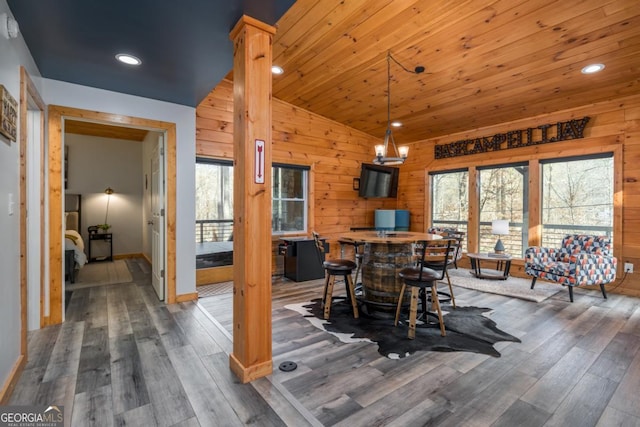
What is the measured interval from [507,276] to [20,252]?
5.79m

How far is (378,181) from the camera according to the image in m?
6.12

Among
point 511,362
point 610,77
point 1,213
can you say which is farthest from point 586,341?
point 1,213

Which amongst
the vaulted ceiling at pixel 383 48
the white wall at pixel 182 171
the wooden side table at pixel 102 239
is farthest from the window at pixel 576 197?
the wooden side table at pixel 102 239

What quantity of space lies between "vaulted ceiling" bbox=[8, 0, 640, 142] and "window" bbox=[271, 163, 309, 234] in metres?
1.36

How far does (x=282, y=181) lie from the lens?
5359mm

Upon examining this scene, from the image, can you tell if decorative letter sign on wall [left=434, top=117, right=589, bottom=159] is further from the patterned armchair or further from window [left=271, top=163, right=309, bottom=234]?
window [left=271, top=163, right=309, bottom=234]

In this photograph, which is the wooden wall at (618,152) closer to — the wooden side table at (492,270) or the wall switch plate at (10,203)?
the wooden side table at (492,270)

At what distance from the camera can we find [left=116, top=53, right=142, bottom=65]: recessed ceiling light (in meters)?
2.51

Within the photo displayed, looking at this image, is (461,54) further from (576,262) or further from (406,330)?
(406,330)

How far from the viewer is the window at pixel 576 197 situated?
427 cm

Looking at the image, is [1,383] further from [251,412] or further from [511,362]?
[511,362]

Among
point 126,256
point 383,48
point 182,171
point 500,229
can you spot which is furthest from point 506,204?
point 126,256

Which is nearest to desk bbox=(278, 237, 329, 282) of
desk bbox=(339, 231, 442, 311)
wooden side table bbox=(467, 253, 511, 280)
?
desk bbox=(339, 231, 442, 311)

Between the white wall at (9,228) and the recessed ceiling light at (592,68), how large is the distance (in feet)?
16.7
